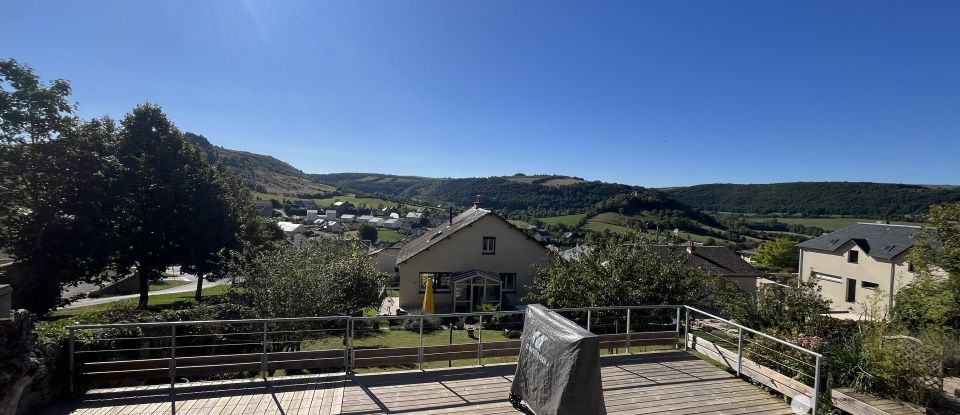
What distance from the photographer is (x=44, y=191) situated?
18.9m

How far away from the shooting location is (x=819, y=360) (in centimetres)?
625

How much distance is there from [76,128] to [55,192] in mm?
3155

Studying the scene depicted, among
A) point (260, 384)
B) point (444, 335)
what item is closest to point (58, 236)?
point (444, 335)

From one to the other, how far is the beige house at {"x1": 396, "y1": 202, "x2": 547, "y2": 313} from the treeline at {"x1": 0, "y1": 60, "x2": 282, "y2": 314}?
9.18 m

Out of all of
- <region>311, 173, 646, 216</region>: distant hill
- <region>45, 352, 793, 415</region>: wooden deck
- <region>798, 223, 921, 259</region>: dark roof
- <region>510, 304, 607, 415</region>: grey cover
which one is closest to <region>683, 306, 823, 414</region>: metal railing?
<region>45, 352, 793, 415</region>: wooden deck

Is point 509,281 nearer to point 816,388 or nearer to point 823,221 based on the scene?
point 816,388

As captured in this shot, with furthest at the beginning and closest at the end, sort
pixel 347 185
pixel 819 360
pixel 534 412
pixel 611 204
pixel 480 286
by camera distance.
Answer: pixel 347 185, pixel 611 204, pixel 480 286, pixel 819 360, pixel 534 412

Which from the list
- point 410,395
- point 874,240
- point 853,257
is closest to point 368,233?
point 853,257

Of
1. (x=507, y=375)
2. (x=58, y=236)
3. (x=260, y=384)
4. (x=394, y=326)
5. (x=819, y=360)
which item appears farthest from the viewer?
(x=394, y=326)

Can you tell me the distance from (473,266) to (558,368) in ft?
70.4

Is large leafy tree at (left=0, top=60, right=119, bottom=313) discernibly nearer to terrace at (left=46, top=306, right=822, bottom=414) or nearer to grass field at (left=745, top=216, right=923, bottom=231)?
terrace at (left=46, top=306, right=822, bottom=414)

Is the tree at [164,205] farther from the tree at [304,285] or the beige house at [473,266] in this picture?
the tree at [304,285]

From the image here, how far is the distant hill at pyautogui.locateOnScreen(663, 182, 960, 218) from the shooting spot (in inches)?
2859

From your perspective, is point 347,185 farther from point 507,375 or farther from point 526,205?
point 507,375
